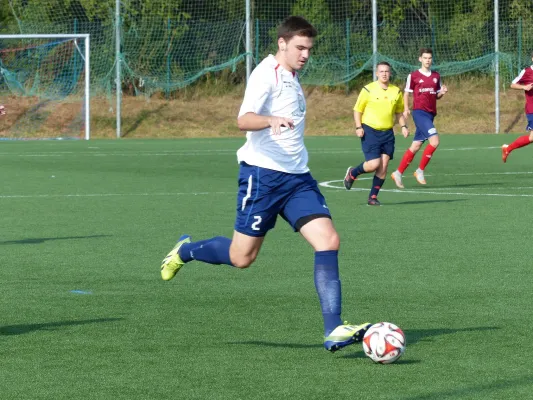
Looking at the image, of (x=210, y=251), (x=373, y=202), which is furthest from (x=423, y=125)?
(x=210, y=251)

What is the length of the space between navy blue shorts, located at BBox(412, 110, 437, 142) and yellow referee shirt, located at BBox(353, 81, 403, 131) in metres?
2.53

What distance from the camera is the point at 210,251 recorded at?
8.02 meters

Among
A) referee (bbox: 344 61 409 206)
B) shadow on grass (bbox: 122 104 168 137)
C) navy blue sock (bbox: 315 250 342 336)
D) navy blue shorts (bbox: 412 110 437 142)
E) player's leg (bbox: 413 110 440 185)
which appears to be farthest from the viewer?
shadow on grass (bbox: 122 104 168 137)

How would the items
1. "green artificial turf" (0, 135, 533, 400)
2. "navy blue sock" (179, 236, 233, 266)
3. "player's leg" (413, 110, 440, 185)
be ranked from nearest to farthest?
"green artificial turf" (0, 135, 533, 400) < "navy blue sock" (179, 236, 233, 266) < "player's leg" (413, 110, 440, 185)

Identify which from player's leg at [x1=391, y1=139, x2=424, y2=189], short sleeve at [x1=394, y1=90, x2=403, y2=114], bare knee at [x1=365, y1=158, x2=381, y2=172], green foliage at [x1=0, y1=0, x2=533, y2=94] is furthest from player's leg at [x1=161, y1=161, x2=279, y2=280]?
green foliage at [x1=0, y1=0, x2=533, y2=94]

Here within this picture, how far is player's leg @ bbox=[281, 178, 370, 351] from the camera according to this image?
6.75 metres

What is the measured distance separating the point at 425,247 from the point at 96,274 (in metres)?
3.32

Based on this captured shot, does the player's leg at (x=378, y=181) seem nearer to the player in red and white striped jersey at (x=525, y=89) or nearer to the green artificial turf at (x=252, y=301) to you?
the green artificial turf at (x=252, y=301)

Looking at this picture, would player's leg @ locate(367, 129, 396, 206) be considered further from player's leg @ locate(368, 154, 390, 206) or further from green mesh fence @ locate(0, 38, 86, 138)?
green mesh fence @ locate(0, 38, 86, 138)

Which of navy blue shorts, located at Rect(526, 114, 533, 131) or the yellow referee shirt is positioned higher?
the yellow referee shirt

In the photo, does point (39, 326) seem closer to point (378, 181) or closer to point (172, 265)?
point (172, 265)

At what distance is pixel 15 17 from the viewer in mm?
44688

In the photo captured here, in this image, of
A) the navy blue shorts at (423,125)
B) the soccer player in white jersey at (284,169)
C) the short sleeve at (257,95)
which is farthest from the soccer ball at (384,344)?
the navy blue shorts at (423,125)

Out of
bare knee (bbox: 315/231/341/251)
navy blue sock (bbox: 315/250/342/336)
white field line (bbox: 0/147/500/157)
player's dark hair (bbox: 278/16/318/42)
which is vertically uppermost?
player's dark hair (bbox: 278/16/318/42)
